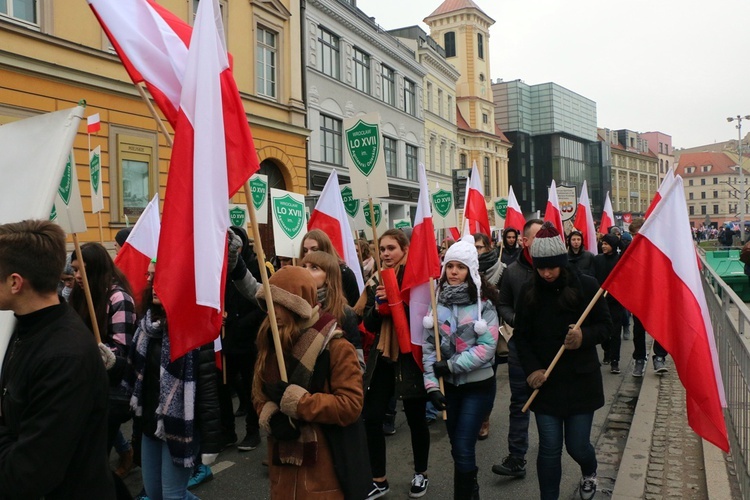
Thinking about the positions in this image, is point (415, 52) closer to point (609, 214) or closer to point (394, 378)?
point (609, 214)

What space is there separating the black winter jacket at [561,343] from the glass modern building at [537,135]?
56.1 meters

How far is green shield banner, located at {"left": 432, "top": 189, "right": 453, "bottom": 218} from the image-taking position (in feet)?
41.6

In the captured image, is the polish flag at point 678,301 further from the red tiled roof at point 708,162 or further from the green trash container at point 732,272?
the red tiled roof at point 708,162

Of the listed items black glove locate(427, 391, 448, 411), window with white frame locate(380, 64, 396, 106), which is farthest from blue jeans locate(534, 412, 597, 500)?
window with white frame locate(380, 64, 396, 106)

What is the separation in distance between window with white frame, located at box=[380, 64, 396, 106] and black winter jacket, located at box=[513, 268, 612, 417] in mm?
26185


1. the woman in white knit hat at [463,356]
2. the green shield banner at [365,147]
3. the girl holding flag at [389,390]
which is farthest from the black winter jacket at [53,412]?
the green shield banner at [365,147]

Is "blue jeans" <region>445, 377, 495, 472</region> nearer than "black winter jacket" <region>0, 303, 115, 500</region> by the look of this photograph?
No

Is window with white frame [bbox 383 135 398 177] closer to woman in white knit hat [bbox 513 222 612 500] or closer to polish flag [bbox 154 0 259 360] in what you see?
woman in white knit hat [bbox 513 222 612 500]

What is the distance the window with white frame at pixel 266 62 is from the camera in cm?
1961

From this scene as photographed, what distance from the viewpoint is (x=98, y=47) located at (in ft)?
46.9

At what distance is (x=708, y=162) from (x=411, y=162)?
99742 mm

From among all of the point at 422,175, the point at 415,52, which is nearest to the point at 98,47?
the point at 422,175

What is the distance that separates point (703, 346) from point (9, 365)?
133 inches

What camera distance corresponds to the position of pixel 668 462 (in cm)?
496
